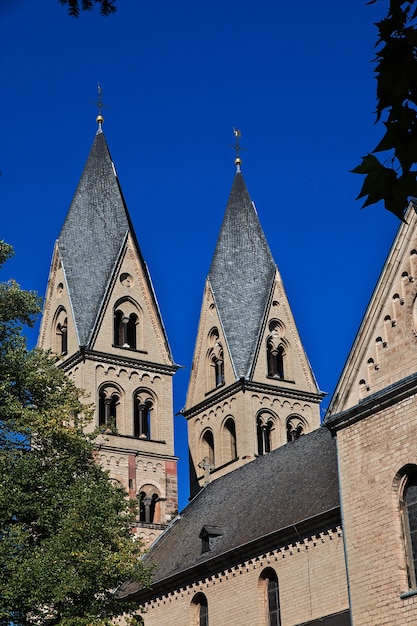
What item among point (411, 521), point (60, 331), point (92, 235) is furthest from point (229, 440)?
point (411, 521)

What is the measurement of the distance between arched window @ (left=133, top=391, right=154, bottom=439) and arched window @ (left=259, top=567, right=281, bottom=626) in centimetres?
1889

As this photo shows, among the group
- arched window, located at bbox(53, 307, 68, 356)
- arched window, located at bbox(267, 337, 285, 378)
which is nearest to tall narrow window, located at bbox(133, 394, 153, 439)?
arched window, located at bbox(53, 307, 68, 356)

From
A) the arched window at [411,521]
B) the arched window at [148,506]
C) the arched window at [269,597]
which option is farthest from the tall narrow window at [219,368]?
the arched window at [411,521]

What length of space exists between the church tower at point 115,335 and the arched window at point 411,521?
82.7 ft

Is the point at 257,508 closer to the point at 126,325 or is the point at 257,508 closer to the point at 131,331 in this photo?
the point at 126,325

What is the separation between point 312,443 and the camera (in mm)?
34844

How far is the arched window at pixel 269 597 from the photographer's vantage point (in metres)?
29.7

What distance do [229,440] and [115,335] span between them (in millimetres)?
7876

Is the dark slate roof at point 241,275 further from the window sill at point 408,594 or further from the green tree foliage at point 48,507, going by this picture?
the window sill at point 408,594

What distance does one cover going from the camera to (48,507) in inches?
976

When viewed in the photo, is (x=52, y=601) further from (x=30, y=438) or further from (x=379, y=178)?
(x=379, y=178)

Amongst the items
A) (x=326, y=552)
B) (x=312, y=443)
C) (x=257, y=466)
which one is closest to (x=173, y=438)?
(x=257, y=466)

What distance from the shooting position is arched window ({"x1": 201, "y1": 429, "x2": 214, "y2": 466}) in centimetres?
5353

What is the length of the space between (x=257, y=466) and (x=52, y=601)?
15.2m
